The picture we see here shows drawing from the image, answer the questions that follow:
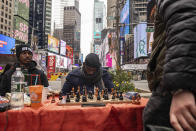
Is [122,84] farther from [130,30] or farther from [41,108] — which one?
[130,30]

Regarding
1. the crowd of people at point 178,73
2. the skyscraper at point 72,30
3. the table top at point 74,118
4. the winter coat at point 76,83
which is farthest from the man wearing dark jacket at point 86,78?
the skyscraper at point 72,30

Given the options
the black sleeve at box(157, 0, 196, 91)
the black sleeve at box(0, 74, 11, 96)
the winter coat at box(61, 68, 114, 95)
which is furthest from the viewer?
the black sleeve at box(0, 74, 11, 96)

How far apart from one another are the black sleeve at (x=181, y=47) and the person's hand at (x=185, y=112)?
0.18ft

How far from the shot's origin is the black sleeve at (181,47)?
32.8 inches

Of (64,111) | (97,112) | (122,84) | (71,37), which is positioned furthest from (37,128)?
(71,37)

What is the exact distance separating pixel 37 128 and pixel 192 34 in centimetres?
181

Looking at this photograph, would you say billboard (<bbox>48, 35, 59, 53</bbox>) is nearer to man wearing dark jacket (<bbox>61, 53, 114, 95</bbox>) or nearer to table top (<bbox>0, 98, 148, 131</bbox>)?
man wearing dark jacket (<bbox>61, 53, 114, 95</bbox>)

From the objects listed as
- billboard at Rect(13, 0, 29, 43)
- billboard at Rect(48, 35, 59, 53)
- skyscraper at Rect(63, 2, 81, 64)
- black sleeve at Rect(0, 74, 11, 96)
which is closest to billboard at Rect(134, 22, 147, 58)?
billboard at Rect(48, 35, 59, 53)

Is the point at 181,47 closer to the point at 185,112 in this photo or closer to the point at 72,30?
the point at 185,112

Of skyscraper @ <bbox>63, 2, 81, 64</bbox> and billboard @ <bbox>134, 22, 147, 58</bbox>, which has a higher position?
skyscraper @ <bbox>63, 2, 81, 64</bbox>

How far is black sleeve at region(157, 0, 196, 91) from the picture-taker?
32.8 inches

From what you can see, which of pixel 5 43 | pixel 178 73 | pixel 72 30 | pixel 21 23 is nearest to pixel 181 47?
pixel 178 73

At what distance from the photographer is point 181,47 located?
86 centimetres

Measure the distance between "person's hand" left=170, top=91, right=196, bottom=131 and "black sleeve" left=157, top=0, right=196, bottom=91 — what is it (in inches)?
2.1
